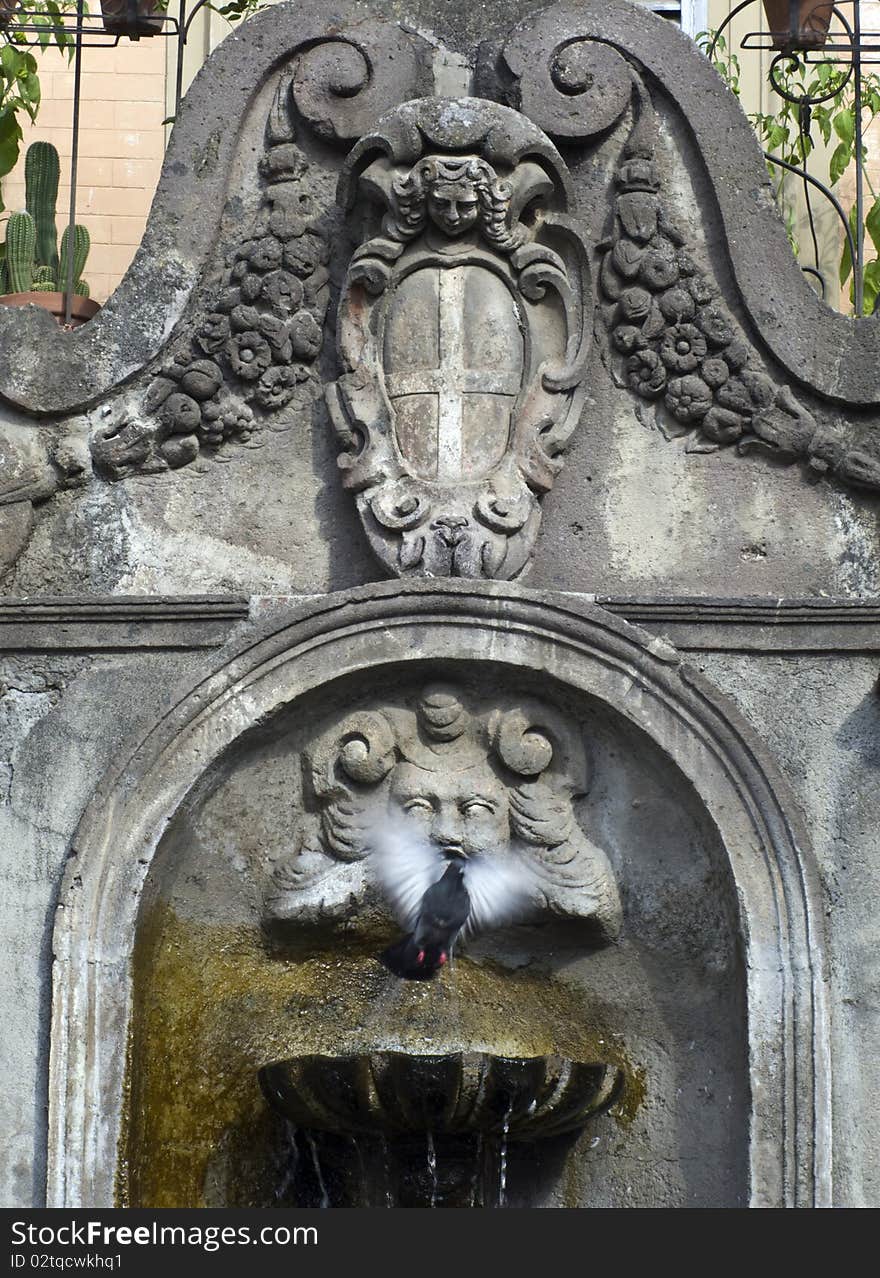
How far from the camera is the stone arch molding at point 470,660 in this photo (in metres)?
5.13

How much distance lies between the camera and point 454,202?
5527 mm

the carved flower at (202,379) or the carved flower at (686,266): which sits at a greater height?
the carved flower at (686,266)

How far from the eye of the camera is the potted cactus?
22.5ft

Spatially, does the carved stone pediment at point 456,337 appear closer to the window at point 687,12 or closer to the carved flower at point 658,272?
the carved flower at point 658,272

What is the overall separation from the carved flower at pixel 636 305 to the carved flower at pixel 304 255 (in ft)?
2.40

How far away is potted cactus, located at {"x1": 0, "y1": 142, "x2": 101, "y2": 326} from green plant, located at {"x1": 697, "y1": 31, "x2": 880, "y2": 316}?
1.94 meters

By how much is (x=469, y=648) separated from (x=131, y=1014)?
1.11m

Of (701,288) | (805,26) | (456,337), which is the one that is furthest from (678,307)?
(805,26)

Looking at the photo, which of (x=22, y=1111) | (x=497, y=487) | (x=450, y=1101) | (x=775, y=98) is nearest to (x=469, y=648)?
(x=497, y=487)

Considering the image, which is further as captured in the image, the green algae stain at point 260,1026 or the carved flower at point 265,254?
the carved flower at point 265,254

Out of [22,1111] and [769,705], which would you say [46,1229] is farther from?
[769,705]

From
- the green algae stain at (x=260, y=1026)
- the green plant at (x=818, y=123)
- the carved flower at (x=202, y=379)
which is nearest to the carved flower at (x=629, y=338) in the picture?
the carved flower at (x=202, y=379)

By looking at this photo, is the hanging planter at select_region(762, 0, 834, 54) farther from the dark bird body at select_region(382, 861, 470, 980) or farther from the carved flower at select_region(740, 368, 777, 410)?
the dark bird body at select_region(382, 861, 470, 980)

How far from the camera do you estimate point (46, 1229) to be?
509 cm
